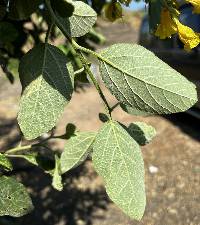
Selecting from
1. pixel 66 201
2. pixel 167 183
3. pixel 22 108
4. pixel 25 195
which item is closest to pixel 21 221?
pixel 66 201

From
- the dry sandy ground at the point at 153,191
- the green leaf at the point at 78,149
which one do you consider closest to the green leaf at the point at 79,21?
the green leaf at the point at 78,149

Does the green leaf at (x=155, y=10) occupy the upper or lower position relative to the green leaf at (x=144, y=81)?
upper

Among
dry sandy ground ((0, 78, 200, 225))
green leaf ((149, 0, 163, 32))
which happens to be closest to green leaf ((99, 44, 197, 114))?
green leaf ((149, 0, 163, 32))

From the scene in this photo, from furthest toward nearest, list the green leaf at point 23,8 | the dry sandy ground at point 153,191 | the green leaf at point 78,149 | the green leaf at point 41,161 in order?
the dry sandy ground at point 153,191, the green leaf at point 41,161, the green leaf at point 78,149, the green leaf at point 23,8

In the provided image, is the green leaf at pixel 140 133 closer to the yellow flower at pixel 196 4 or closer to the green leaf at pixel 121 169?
the green leaf at pixel 121 169

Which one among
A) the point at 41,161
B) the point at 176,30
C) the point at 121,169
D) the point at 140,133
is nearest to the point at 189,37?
the point at 176,30

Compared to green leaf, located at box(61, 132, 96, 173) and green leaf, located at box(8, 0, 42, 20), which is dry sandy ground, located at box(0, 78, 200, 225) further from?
green leaf, located at box(8, 0, 42, 20)

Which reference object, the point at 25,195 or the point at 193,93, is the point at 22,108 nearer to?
the point at 193,93
